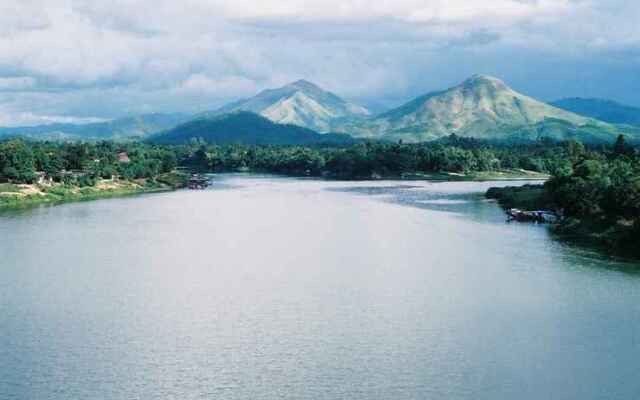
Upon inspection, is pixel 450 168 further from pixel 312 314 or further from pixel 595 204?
pixel 312 314

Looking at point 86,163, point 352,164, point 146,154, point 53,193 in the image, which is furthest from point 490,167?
point 53,193

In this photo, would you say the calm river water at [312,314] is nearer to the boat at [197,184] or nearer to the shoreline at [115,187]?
the shoreline at [115,187]

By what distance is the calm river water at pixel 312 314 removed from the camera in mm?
Result: 29328

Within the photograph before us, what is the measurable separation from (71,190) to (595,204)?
69.2 m

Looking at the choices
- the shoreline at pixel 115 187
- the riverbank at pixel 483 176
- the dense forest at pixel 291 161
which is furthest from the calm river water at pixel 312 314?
the riverbank at pixel 483 176

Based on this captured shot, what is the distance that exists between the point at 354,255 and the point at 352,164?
111m

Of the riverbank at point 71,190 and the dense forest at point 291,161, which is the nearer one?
the riverbank at point 71,190

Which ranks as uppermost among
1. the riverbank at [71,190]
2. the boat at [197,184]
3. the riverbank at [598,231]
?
the riverbank at [598,231]

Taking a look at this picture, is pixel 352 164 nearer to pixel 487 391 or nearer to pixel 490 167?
pixel 490 167

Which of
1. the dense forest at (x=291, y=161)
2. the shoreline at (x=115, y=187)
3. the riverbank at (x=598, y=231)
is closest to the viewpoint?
the riverbank at (x=598, y=231)

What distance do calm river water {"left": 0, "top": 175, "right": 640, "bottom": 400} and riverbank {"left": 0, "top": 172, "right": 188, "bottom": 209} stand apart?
24.1m

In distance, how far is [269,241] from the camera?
63.9 meters

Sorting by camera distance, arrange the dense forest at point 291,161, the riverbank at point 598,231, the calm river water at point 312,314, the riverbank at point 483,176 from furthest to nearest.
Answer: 1. the riverbank at point 483,176
2. the dense forest at point 291,161
3. the riverbank at point 598,231
4. the calm river water at point 312,314

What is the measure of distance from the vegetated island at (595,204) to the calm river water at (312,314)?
9.98 feet
